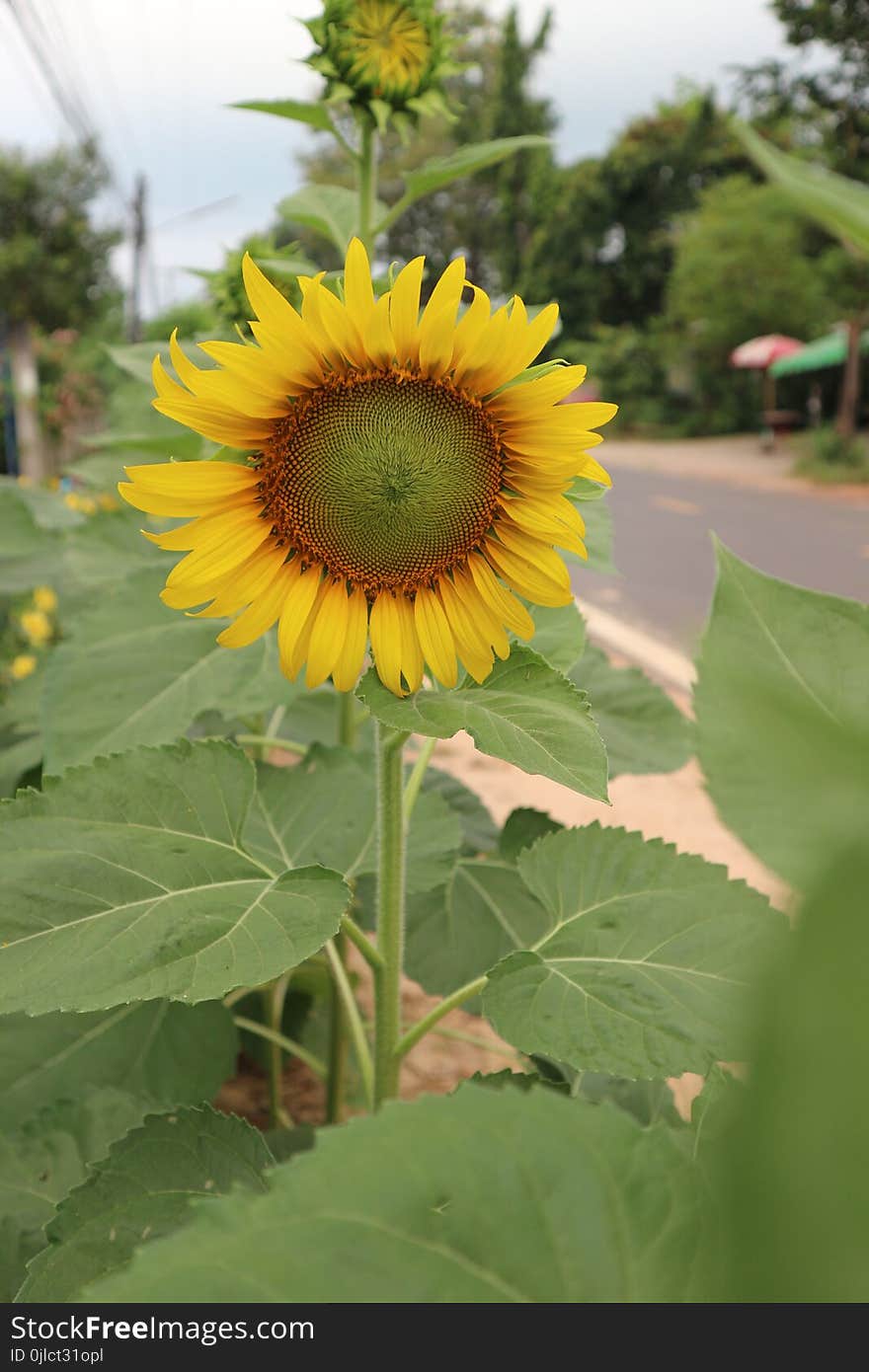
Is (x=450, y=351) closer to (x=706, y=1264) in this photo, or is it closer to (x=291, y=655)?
(x=291, y=655)

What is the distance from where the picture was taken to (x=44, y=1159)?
2.72ft

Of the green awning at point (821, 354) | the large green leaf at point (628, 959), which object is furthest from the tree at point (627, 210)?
the large green leaf at point (628, 959)

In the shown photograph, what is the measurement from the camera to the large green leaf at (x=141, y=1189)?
631mm

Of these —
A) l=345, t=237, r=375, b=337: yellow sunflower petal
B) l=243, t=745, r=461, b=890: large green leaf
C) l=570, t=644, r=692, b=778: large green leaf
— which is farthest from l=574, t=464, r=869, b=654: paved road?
l=345, t=237, r=375, b=337: yellow sunflower petal

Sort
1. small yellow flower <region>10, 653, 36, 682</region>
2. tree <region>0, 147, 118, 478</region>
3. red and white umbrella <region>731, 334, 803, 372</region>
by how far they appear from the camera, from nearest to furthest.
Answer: small yellow flower <region>10, 653, 36, 682</region>
tree <region>0, 147, 118, 478</region>
red and white umbrella <region>731, 334, 803, 372</region>

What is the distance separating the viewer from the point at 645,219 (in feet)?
76.1

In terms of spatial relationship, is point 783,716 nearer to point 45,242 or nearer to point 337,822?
point 337,822

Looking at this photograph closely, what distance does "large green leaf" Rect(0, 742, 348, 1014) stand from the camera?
58 centimetres

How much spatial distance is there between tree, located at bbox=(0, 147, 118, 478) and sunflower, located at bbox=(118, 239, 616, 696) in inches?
413

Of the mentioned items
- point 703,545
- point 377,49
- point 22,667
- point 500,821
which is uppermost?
point 377,49

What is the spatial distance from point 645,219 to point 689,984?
82.2ft

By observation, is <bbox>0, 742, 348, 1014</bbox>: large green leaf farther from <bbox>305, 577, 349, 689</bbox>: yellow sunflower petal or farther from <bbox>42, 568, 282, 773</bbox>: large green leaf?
<bbox>42, 568, 282, 773</bbox>: large green leaf

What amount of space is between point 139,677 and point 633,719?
1.63 ft

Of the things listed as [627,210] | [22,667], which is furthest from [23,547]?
[627,210]
